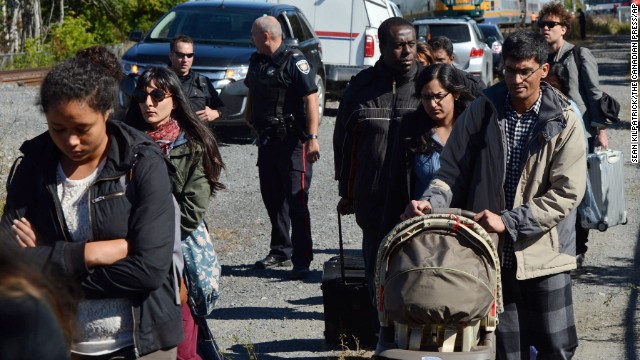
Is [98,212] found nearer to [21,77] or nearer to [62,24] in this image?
[21,77]

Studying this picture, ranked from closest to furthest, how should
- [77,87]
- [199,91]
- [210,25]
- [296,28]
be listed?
[77,87], [199,91], [210,25], [296,28]

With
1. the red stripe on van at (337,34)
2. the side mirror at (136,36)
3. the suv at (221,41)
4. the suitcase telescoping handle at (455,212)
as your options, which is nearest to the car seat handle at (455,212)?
the suitcase telescoping handle at (455,212)

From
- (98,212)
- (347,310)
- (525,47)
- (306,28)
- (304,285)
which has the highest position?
(525,47)

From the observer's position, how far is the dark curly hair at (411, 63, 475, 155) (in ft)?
18.5

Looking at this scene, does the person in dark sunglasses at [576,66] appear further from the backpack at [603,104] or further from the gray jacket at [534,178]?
the gray jacket at [534,178]

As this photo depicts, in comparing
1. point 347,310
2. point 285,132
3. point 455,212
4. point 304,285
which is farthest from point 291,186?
point 455,212

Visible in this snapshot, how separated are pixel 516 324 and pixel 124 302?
6.64 feet

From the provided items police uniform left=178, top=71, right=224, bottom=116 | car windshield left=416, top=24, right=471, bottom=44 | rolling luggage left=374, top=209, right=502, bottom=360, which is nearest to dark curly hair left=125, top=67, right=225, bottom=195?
rolling luggage left=374, top=209, right=502, bottom=360

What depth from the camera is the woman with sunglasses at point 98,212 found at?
11.9ft

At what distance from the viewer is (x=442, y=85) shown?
5629mm

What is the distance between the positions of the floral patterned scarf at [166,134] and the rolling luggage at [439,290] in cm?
118

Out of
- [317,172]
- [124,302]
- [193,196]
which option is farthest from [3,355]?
[317,172]

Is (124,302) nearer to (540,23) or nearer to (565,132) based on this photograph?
(565,132)

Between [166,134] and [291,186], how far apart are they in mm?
3646
